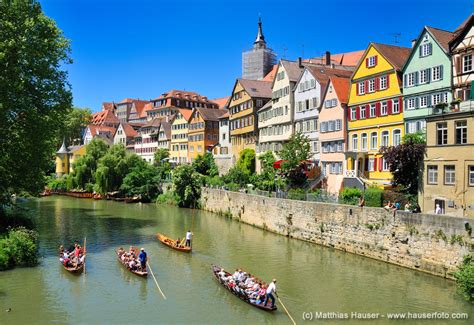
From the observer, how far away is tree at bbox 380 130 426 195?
27594 mm

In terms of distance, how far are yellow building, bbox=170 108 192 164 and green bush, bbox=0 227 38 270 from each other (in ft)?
169

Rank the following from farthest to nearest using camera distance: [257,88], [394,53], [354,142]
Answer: [257,88] < [354,142] < [394,53]

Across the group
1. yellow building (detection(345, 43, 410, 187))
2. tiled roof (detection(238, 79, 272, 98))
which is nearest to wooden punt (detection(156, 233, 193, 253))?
yellow building (detection(345, 43, 410, 187))

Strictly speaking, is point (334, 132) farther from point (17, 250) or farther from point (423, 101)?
point (17, 250)

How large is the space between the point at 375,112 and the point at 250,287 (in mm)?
22128

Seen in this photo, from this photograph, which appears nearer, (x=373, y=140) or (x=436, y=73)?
(x=436, y=73)

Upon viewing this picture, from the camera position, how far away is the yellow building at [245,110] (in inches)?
2291

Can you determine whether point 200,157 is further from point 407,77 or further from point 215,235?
point 407,77

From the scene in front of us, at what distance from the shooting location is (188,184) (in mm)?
54375

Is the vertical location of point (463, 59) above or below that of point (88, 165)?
above

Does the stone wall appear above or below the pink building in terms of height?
below

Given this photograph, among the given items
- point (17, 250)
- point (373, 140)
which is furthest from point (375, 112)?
point (17, 250)

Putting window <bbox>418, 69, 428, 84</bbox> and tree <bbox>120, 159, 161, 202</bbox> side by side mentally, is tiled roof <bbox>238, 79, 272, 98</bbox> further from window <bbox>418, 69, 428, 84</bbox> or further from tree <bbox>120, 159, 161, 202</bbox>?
window <bbox>418, 69, 428, 84</bbox>

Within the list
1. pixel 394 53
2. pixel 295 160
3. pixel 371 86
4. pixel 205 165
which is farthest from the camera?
pixel 205 165
